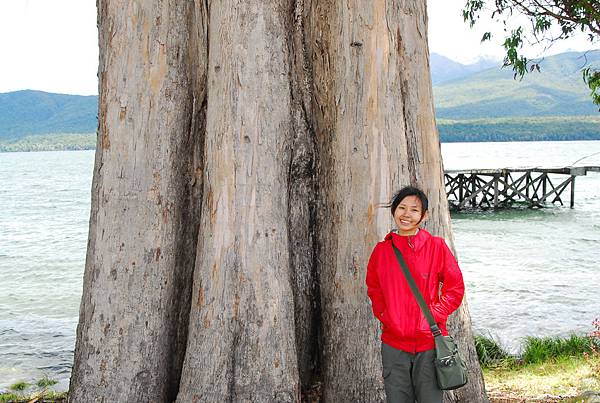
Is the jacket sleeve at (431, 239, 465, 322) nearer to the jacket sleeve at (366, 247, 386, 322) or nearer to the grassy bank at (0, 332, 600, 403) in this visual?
the jacket sleeve at (366, 247, 386, 322)

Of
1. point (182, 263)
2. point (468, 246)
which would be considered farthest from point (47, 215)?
point (182, 263)

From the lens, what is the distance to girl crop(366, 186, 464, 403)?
3.32 m

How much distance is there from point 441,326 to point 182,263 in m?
1.75

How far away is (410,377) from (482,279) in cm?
1262

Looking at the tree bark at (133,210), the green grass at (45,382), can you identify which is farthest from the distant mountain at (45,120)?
the tree bark at (133,210)

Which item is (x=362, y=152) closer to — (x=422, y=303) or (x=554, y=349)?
(x=422, y=303)

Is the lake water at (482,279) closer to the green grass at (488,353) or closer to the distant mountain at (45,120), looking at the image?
the green grass at (488,353)

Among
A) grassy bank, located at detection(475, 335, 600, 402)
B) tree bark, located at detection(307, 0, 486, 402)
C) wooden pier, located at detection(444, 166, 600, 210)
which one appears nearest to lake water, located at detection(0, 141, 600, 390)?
wooden pier, located at detection(444, 166, 600, 210)

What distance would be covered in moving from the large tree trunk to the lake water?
4.22 meters

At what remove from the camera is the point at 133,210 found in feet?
13.5

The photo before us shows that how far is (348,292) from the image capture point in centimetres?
414

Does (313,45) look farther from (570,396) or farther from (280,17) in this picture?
(570,396)

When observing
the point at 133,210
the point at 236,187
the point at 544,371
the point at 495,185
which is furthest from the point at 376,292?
the point at 495,185

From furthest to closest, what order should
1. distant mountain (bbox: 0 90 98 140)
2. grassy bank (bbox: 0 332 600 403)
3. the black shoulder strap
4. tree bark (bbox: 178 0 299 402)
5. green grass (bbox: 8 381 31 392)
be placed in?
distant mountain (bbox: 0 90 98 140) < green grass (bbox: 8 381 31 392) < grassy bank (bbox: 0 332 600 403) < tree bark (bbox: 178 0 299 402) < the black shoulder strap
